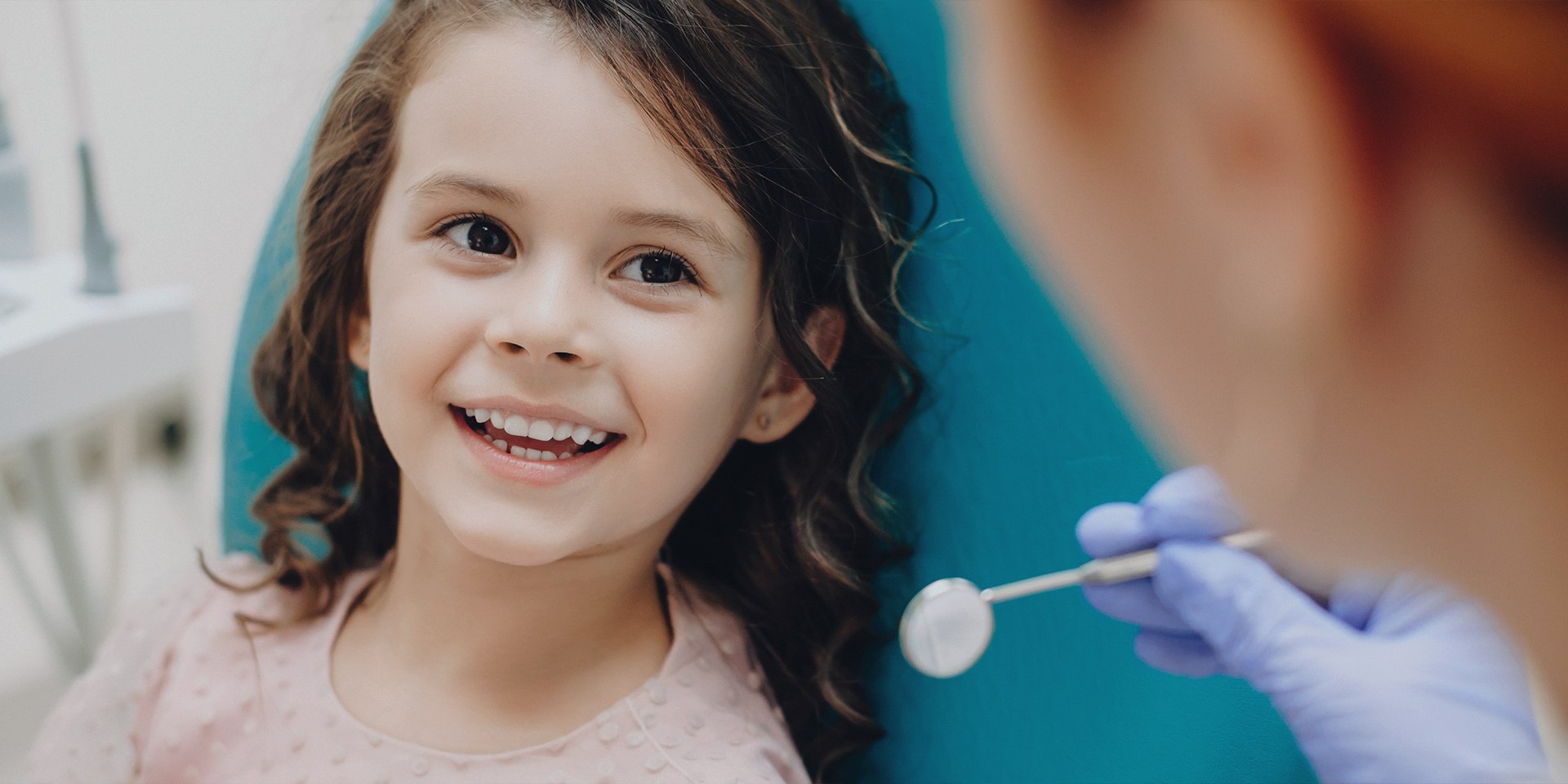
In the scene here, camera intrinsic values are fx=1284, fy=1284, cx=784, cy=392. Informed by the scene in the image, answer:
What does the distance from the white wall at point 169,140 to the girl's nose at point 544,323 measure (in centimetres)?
112

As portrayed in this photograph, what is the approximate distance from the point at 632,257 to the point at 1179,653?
42cm

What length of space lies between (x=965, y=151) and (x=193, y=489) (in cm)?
179

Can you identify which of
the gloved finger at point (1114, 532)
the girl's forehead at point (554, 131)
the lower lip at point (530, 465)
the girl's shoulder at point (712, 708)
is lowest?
the girl's shoulder at point (712, 708)

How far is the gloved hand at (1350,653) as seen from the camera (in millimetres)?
600

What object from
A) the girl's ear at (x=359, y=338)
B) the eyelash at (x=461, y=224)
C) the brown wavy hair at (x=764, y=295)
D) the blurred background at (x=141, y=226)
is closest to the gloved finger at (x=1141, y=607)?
the brown wavy hair at (x=764, y=295)

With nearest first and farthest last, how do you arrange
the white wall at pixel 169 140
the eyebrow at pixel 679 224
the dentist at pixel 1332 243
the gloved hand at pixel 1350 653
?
the dentist at pixel 1332 243
the gloved hand at pixel 1350 653
the eyebrow at pixel 679 224
the white wall at pixel 169 140

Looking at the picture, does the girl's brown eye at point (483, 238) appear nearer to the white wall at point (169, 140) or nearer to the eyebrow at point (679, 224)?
the eyebrow at point (679, 224)

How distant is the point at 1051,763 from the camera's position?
912 millimetres

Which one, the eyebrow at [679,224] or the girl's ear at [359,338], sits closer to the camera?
the eyebrow at [679,224]

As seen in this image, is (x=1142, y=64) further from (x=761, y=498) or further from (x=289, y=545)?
(x=289, y=545)

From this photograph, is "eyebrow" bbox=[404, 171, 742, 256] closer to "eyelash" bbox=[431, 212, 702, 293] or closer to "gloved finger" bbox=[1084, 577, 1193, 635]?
"eyelash" bbox=[431, 212, 702, 293]

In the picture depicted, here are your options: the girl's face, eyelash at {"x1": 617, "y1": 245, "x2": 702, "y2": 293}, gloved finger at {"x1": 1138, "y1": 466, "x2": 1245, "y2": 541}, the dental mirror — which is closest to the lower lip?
the girl's face

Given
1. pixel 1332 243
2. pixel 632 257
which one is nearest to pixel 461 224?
pixel 632 257

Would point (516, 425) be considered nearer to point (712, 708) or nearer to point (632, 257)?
point (632, 257)
